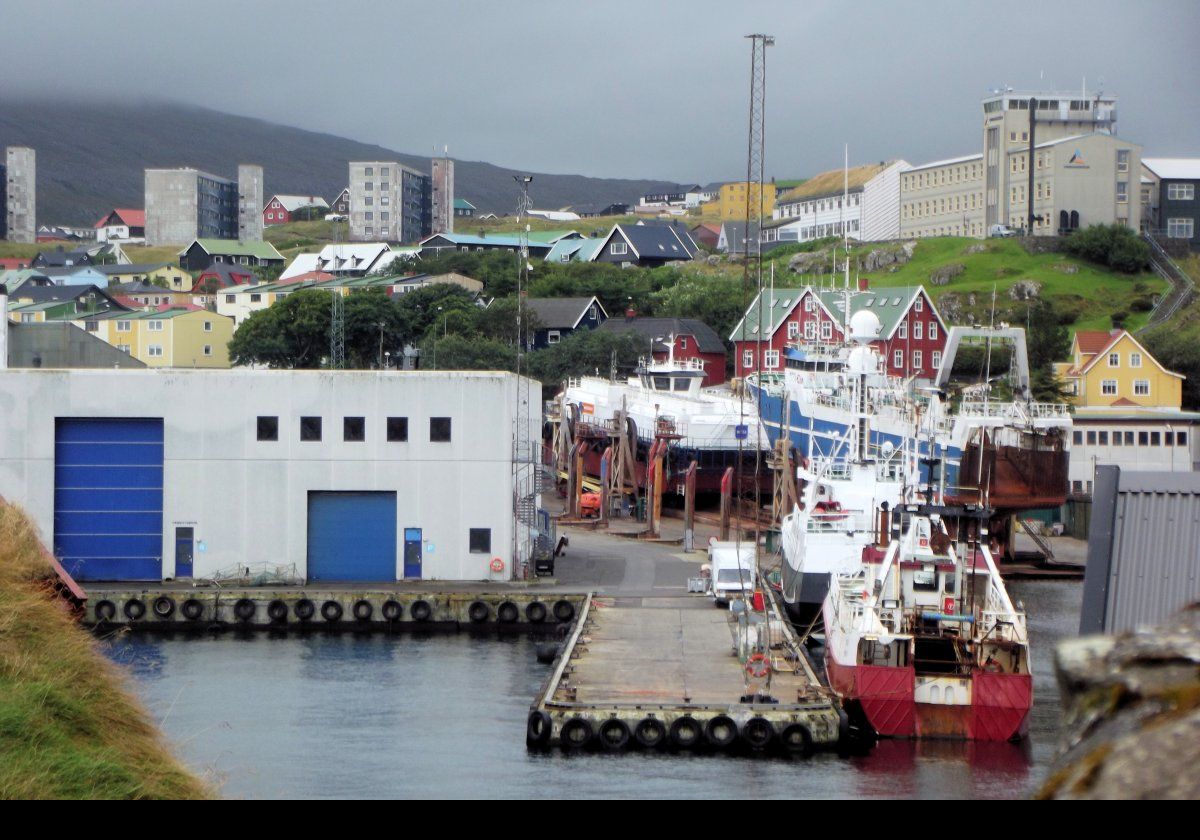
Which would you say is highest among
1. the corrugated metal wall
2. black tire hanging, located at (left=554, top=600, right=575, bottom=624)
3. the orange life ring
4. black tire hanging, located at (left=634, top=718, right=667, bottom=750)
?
the corrugated metal wall

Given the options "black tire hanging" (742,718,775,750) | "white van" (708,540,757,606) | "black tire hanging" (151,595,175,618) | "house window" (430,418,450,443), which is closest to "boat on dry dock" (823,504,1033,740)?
"black tire hanging" (742,718,775,750)

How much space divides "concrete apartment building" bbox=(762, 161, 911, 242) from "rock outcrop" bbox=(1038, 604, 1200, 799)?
95.4m

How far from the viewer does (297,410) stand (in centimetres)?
3581

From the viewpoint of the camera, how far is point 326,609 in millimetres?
34156

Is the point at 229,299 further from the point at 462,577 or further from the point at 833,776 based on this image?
the point at 833,776

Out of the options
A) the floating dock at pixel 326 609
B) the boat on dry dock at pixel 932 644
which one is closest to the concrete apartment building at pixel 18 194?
the floating dock at pixel 326 609

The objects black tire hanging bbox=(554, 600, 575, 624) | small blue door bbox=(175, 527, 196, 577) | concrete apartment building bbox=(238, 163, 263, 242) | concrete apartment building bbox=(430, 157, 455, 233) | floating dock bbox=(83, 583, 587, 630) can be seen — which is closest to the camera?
floating dock bbox=(83, 583, 587, 630)

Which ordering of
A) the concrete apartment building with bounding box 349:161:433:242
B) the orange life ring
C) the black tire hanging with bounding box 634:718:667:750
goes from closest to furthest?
1. the black tire hanging with bounding box 634:718:667:750
2. the orange life ring
3. the concrete apartment building with bounding box 349:161:433:242

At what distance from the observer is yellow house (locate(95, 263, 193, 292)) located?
127125 mm

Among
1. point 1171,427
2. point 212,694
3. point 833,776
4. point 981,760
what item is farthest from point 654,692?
point 1171,427

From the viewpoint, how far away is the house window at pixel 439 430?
35781 mm

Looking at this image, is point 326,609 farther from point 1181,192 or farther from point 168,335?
point 1181,192

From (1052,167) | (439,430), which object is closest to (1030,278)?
(1052,167)

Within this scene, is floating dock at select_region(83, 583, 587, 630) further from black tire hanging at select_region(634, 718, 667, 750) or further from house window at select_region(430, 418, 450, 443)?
black tire hanging at select_region(634, 718, 667, 750)
